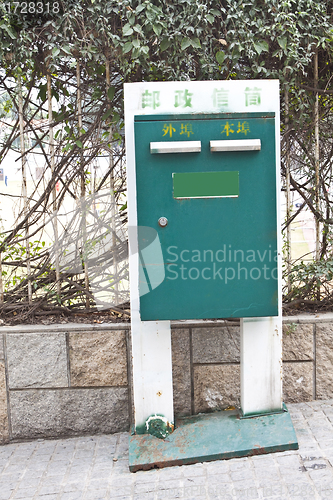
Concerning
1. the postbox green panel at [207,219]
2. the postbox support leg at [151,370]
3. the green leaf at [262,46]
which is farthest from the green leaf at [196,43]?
the postbox support leg at [151,370]

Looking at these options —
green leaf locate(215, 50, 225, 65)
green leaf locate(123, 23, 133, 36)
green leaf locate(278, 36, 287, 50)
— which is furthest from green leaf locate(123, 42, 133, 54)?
green leaf locate(278, 36, 287, 50)

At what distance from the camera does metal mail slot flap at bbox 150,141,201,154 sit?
233 cm

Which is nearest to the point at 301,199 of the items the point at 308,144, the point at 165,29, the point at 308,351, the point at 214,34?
the point at 308,144

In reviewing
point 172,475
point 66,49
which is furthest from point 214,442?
point 66,49

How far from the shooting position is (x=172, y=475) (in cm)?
246

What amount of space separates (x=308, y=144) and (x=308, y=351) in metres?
1.51

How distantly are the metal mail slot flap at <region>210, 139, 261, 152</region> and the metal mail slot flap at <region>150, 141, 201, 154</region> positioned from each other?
0.29ft

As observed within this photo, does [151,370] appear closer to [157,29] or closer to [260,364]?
[260,364]

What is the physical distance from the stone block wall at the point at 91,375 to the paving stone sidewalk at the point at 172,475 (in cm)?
22

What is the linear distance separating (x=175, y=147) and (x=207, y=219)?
421 millimetres

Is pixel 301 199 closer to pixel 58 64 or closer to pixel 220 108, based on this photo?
pixel 220 108

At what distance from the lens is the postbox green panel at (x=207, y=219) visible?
238 centimetres

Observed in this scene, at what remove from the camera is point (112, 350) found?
10.1 feet

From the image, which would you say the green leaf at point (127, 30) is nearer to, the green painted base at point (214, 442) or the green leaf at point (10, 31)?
the green leaf at point (10, 31)
